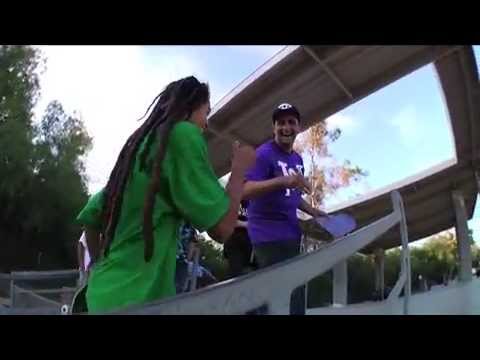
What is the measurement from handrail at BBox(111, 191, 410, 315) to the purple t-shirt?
1.13m

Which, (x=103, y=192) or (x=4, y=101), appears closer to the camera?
(x=103, y=192)

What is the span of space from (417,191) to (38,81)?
17709 mm

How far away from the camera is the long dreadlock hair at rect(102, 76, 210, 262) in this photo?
1.46 m

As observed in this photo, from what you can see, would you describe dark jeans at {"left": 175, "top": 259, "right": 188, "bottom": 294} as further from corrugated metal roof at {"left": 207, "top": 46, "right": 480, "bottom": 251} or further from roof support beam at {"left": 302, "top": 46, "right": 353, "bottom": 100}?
roof support beam at {"left": 302, "top": 46, "right": 353, "bottom": 100}

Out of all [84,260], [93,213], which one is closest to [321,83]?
[84,260]

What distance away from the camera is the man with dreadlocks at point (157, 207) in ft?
4.67

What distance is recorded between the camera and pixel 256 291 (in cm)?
129

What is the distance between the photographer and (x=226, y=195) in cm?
144

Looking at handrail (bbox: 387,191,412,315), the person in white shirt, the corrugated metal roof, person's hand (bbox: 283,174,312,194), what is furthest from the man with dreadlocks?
the corrugated metal roof
